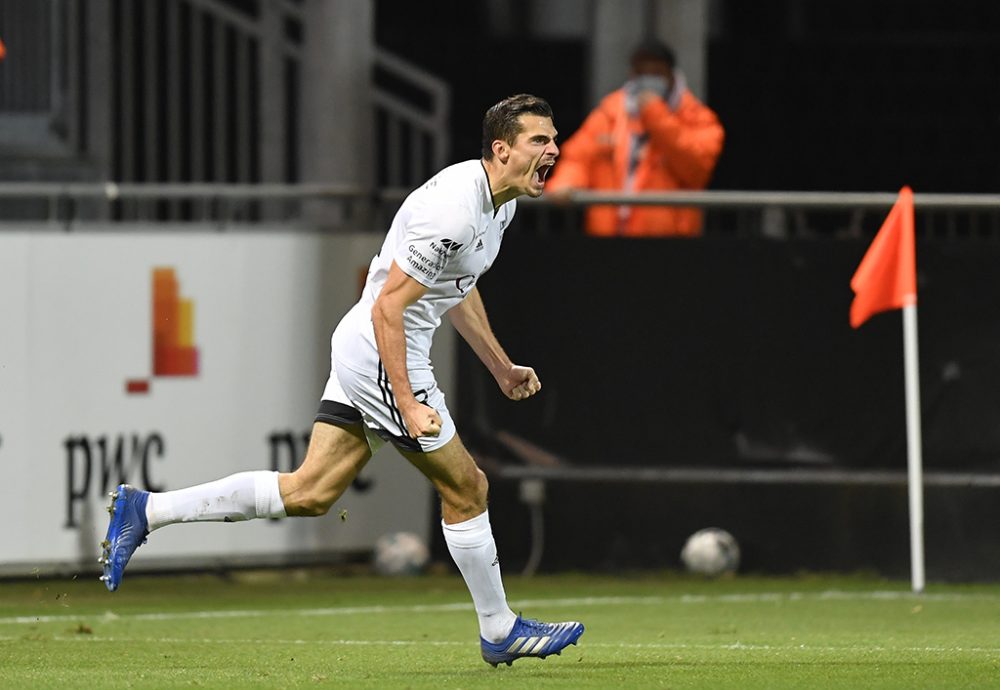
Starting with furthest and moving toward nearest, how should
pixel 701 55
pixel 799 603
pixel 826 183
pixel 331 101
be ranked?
pixel 826 183, pixel 701 55, pixel 331 101, pixel 799 603

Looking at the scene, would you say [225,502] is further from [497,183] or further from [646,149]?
[646,149]

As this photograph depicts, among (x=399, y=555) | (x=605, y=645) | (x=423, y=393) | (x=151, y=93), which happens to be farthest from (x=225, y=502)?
(x=151, y=93)

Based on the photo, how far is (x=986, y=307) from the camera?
487 inches

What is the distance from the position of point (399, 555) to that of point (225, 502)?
4.48 meters

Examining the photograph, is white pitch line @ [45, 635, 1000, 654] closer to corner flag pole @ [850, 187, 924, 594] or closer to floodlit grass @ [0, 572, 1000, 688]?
floodlit grass @ [0, 572, 1000, 688]

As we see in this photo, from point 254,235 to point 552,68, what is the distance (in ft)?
21.2

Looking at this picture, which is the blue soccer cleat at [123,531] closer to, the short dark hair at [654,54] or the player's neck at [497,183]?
the player's neck at [497,183]

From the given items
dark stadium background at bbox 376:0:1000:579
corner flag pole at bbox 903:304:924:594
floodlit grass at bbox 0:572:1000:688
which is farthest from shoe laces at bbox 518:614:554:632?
dark stadium background at bbox 376:0:1000:579

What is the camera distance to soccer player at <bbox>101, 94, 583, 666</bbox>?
775cm

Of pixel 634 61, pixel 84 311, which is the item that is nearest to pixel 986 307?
pixel 634 61

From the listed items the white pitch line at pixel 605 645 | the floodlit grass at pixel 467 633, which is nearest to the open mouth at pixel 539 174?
the floodlit grass at pixel 467 633

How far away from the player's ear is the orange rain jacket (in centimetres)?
464

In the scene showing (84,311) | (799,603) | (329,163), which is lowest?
(799,603)

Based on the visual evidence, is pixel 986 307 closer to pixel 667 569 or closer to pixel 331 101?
pixel 667 569
